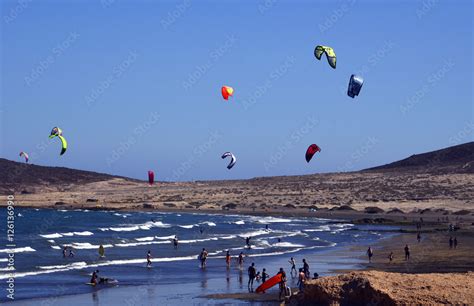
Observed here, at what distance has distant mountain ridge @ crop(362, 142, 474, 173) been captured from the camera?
93.5m

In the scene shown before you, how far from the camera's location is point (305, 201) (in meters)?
76.6

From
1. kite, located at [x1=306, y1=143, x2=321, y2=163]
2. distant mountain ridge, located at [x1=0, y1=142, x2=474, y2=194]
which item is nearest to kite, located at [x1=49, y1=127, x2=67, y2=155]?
kite, located at [x1=306, y1=143, x2=321, y2=163]

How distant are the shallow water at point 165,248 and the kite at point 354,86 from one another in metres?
6.29

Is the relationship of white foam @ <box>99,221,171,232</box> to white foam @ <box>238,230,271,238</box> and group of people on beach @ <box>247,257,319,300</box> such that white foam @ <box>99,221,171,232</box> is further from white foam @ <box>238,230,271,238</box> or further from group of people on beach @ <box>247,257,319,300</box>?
group of people on beach @ <box>247,257,319,300</box>

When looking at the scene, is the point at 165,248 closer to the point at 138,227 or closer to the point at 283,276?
the point at 138,227

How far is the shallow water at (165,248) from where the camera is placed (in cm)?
2502

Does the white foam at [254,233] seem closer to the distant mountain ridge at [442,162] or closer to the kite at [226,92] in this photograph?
the kite at [226,92]

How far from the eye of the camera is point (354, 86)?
26.9m

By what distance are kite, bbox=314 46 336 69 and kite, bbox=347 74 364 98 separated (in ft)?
2.75

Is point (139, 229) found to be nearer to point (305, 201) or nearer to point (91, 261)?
point (91, 261)

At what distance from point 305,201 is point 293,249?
1554 inches

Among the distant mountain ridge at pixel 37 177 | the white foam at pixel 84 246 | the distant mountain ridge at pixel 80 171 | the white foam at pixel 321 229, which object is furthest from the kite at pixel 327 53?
the distant mountain ridge at pixel 37 177

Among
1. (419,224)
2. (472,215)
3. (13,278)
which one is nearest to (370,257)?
(13,278)

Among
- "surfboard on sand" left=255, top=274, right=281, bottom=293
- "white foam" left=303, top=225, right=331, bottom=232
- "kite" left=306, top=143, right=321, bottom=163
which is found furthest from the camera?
"white foam" left=303, top=225, right=331, bottom=232
